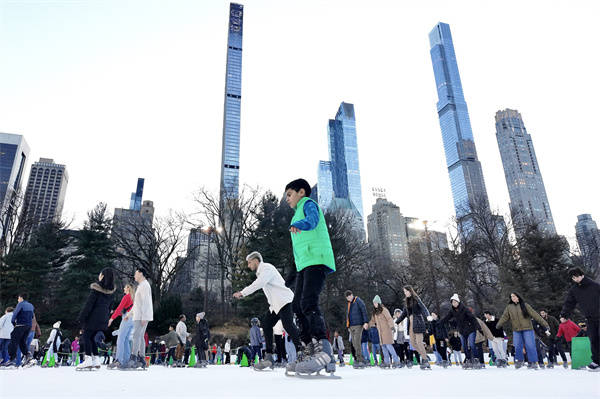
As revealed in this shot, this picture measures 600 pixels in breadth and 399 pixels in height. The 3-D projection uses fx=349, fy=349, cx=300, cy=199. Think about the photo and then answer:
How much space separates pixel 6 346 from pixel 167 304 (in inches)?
720

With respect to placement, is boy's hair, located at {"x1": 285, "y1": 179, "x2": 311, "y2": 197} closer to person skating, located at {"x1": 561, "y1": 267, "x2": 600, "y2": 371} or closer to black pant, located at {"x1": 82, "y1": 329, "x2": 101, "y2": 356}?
black pant, located at {"x1": 82, "y1": 329, "x2": 101, "y2": 356}

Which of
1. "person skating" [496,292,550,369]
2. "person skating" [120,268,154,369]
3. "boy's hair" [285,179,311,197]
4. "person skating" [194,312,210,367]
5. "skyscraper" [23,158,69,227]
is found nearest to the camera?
"boy's hair" [285,179,311,197]

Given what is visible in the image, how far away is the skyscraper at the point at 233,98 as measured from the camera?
16088cm

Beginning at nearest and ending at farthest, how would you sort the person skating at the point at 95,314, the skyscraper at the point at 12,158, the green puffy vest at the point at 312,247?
the green puffy vest at the point at 312,247
the person skating at the point at 95,314
the skyscraper at the point at 12,158

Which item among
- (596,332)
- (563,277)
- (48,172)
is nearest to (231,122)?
(48,172)

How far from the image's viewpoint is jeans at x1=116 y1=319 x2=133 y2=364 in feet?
21.8

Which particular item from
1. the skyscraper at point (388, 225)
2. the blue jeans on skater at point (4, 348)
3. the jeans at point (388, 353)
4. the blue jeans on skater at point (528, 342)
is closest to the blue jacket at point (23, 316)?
the blue jeans on skater at point (4, 348)

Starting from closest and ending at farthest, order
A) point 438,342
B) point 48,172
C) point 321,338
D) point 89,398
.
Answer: point 89,398, point 321,338, point 438,342, point 48,172

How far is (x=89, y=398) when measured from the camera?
219 centimetres

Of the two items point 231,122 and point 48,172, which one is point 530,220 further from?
point 231,122

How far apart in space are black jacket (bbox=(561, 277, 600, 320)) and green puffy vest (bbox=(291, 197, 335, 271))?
16.7 ft

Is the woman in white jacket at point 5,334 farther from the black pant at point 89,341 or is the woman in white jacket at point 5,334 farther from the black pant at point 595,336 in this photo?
the black pant at point 595,336

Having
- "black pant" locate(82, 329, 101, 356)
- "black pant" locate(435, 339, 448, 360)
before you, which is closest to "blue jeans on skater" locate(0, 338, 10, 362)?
"black pant" locate(82, 329, 101, 356)

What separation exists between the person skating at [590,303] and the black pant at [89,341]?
8.53 m
